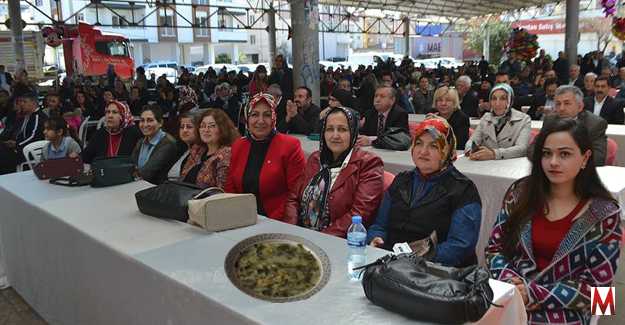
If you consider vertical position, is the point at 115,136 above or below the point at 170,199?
above

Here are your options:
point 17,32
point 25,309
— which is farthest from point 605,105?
point 17,32

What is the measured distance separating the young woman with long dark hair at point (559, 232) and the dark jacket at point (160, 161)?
2.75 m

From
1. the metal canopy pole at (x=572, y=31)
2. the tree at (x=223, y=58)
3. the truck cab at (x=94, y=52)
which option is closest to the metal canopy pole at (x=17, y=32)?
the truck cab at (x=94, y=52)

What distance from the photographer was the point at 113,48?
717 inches

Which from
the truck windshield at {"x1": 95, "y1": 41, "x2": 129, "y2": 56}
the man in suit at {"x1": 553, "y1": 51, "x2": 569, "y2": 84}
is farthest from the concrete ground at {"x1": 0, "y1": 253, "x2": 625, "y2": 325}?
the truck windshield at {"x1": 95, "y1": 41, "x2": 129, "y2": 56}

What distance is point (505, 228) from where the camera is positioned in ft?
7.97

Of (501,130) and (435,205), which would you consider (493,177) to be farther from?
(435,205)

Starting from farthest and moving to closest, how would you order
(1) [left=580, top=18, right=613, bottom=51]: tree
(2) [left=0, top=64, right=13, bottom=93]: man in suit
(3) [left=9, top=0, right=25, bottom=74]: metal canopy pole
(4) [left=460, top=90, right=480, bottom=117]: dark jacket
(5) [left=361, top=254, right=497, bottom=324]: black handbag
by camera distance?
1. (1) [left=580, top=18, right=613, bottom=51]: tree
2. (3) [left=9, top=0, right=25, bottom=74]: metal canopy pole
3. (2) [left=0, top=64, right=13, bottom=93]: man in suit
4. (4) [left=460, top=90, right=480, bottom=117]: dark jacket
5. (5) [left=361, top=254, right=497, bottom=324]: black handbag

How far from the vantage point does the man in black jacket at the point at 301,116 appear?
6250mm

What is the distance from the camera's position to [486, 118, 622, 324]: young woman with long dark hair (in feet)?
7.12

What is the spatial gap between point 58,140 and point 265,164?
2.98 metres

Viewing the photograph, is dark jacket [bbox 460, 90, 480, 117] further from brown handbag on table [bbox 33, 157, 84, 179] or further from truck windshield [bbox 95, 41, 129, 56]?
truck windshield [bbox 95, 41, 129, 56]

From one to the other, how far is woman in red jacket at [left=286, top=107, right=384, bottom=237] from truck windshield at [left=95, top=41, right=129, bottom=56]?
53.6 ft

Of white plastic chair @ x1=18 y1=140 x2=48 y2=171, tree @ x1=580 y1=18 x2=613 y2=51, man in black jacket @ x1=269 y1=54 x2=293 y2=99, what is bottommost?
white plastic chair @ x1=18 y1=140 x2=48 y2=171
